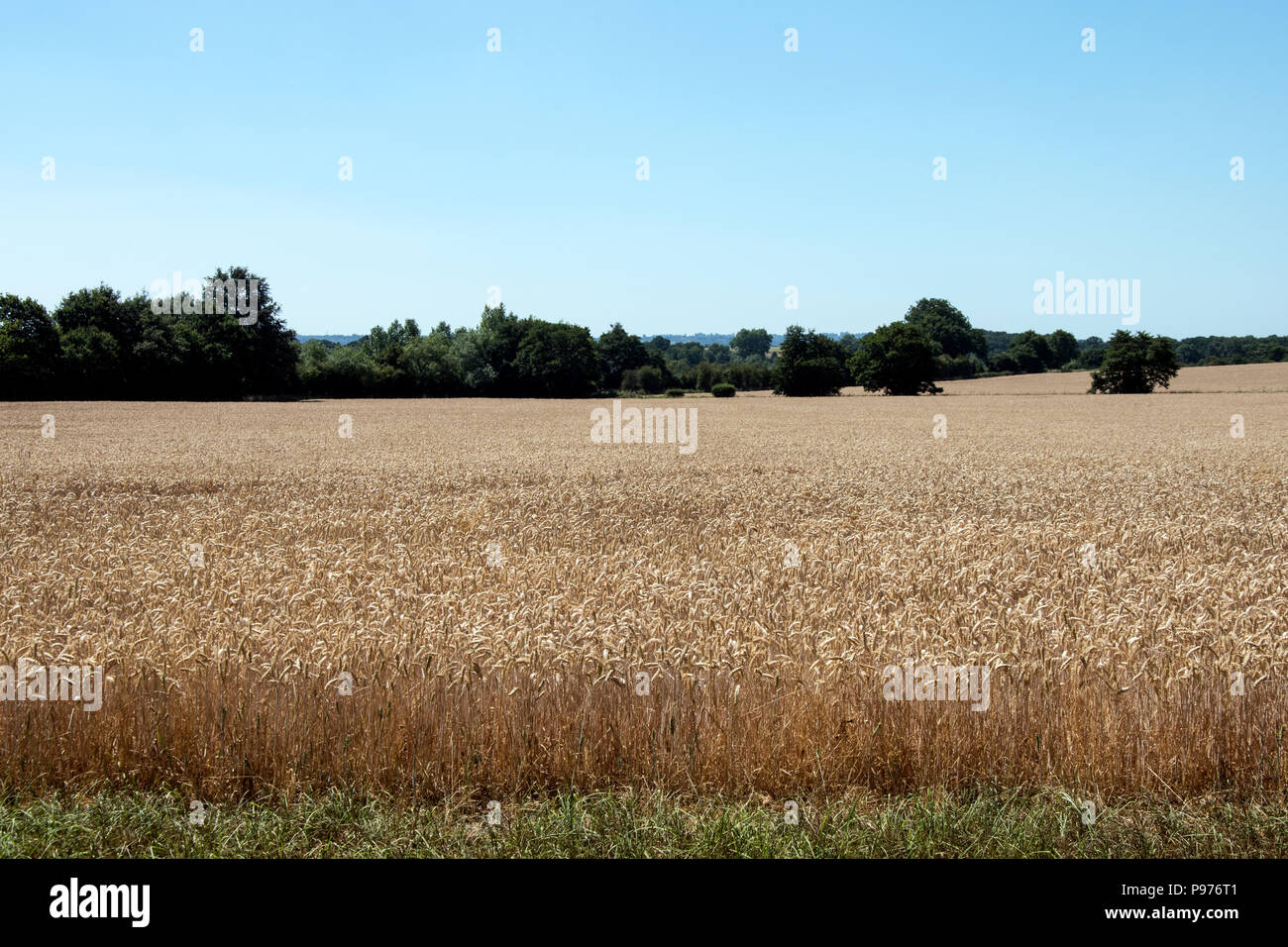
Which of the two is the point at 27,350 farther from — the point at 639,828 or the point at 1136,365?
the point at 1136,365

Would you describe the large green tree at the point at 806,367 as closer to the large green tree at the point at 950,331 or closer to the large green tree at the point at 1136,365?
the large green tree at the point at 1136,365

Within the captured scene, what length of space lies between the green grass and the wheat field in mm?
283

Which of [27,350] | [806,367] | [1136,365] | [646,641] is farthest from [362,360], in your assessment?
[646,641]

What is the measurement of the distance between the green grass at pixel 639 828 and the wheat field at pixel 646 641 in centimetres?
28

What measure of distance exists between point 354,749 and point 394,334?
657ft

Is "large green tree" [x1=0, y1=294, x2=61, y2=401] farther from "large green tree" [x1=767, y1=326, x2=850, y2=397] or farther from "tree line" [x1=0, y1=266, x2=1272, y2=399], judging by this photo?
"large green tree" [x1=767, y1=326, x2=850, y2=397]

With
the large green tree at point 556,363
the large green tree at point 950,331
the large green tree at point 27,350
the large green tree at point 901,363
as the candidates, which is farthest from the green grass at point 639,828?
the large green tree at point 950,331

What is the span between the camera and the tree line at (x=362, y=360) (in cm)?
7706

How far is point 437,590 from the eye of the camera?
30.0 feet

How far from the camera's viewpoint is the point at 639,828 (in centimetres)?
502

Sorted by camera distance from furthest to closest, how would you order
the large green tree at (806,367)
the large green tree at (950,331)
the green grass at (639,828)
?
1. the large green tree at (950,331)
2. the large green tree at (806,367)
3. the green grass at (639,828)
